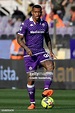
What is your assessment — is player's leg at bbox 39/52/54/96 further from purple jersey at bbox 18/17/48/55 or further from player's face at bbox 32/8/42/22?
player's face at bbox 32/8/42/22

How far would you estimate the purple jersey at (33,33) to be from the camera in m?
13.2

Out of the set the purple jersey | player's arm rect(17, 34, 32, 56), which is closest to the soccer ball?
player's arm rect(17, 34, 32, 56)

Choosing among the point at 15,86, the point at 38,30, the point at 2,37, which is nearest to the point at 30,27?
the point at 38,30

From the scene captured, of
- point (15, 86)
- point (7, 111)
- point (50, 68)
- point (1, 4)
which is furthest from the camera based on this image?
point (1, 4)

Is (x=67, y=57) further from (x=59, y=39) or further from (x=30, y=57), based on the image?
(x=30, y=57)

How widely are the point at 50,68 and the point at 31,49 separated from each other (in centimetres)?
62

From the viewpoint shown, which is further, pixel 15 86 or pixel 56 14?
pixel 56 14

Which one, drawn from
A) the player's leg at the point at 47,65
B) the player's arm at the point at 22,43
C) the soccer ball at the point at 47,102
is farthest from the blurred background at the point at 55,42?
the soccer ball at the point at 47,102

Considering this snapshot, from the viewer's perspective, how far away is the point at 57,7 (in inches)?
1033

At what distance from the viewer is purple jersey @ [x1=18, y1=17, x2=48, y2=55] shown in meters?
13.2

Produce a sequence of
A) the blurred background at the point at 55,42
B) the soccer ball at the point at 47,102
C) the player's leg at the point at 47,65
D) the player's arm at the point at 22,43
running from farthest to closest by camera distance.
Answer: the blurred background at the point at 55,42 → the player's leg at the point at 47,65 → the player's arm at the point at 22,43 → the soccer ball at the point at 47,102

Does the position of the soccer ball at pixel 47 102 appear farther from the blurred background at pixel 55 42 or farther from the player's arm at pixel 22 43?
the blurred background at pixel 55 42

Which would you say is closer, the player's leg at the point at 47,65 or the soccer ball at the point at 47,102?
the soccer ball at the point at 47,102

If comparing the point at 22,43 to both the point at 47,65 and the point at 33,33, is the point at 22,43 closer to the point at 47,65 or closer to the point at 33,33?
the point at 33,33
